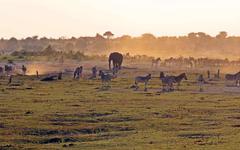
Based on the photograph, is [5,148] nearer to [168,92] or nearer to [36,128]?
[36,128]

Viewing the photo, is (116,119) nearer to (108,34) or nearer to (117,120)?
(117,120)

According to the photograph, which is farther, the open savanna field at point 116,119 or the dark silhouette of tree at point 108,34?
the dark silhouette of tree at point 108,34

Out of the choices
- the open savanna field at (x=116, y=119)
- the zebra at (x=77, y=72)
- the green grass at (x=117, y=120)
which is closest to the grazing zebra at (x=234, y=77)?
the open savanna field at (x=116, y=119)

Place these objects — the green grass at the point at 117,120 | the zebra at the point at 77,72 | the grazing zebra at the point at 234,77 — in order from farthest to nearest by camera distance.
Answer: the zebra at the point at 77,72 → the grazing zebra at the point at 234,77 → the green grass at the point at 117,120

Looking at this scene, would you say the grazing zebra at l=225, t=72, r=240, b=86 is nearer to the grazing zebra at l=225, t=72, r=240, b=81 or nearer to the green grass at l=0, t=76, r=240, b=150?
the grazing zebra at l=225, t=72, r=240, b=81

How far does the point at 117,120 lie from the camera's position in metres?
27.4

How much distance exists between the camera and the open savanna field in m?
21.8

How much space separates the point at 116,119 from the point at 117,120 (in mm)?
224

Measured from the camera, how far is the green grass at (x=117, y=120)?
2172 centimetres

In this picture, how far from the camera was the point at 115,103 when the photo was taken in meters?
34.3

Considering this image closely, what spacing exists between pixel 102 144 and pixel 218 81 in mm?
34727

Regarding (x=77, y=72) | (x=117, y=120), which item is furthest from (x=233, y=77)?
(x=117, y=120)

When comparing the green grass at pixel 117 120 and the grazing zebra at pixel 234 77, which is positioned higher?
the grazing zebra at pixel 234 77

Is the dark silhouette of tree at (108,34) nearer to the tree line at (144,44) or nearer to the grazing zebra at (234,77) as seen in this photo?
the tree line at (144,44)
